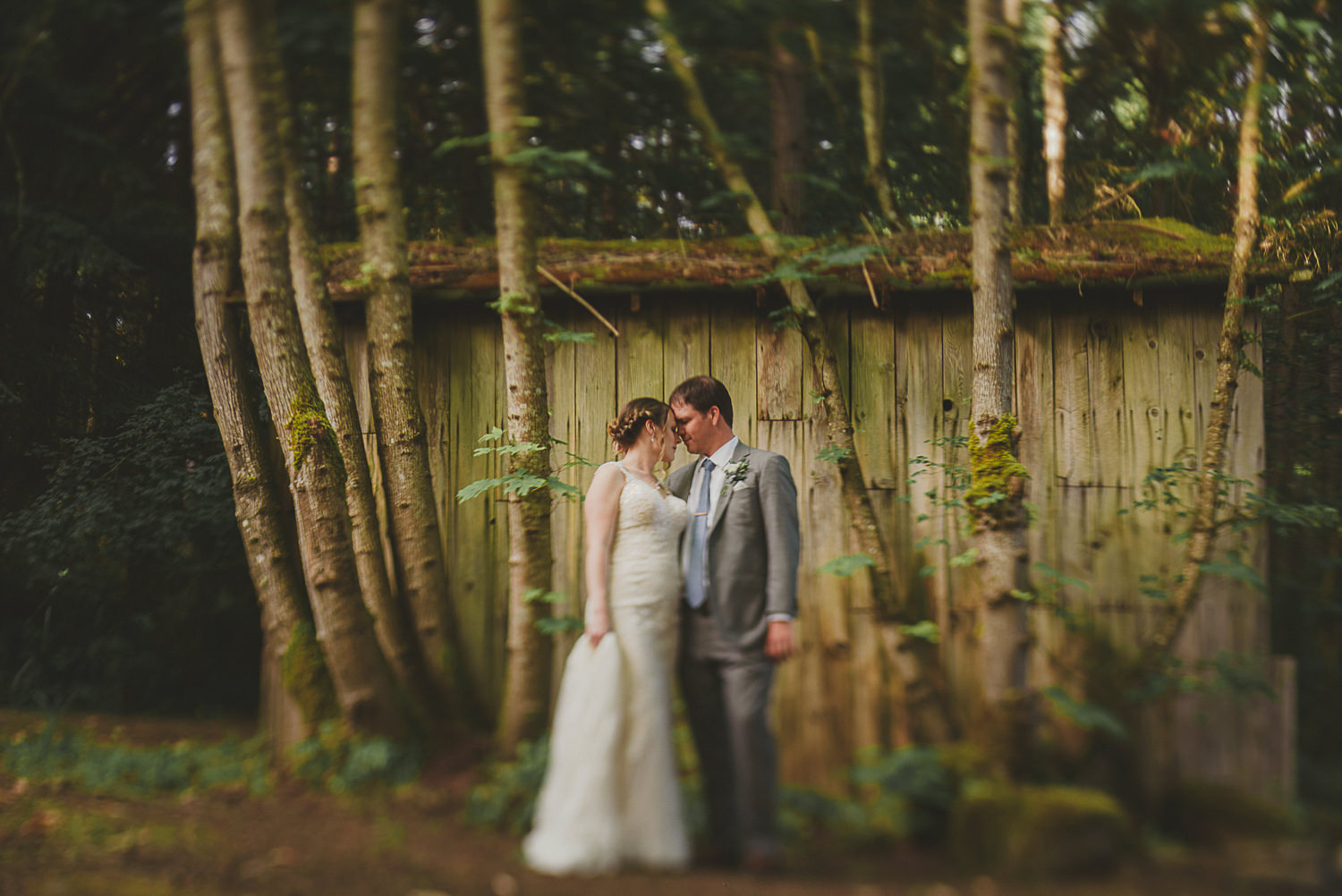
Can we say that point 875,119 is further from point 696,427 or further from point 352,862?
point 352,862

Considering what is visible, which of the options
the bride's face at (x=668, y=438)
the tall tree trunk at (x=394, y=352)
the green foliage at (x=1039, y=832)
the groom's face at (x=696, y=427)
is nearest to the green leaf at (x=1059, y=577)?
the green foliage at (x=1039, y=832)

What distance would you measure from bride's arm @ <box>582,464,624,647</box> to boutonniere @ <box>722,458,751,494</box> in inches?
18.9

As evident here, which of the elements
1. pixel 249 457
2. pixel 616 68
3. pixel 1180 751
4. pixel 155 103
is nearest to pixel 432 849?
pixel 249 457

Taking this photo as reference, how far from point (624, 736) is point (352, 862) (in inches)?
45.5

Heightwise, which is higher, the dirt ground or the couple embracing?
the couple embracing

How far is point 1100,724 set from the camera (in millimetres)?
3076

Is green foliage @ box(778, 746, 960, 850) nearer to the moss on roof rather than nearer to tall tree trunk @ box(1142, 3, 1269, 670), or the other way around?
tall tree trunk @ box(1142, 3, 1269, 670)

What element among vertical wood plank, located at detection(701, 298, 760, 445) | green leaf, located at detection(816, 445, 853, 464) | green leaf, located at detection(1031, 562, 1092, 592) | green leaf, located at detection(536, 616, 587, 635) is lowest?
green leaf, located at detection(536, 616, 587, 635)

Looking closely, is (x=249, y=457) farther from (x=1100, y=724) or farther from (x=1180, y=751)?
(x=1180, y=751)

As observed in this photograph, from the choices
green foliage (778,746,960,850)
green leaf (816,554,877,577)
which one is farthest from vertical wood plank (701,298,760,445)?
green foliage (778,746,960,850)

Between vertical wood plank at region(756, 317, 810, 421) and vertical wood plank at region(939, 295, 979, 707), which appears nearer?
vertical wood plank at region(939, 295, 979, 707)

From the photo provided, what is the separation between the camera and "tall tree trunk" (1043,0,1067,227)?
204 inches

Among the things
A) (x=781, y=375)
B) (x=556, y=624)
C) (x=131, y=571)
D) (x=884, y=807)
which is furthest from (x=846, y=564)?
(x=131, y=571)

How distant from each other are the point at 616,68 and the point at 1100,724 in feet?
17.8
